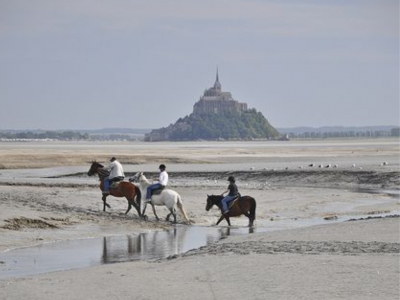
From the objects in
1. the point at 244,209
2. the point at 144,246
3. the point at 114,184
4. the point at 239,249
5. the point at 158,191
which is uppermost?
the point at 114,184

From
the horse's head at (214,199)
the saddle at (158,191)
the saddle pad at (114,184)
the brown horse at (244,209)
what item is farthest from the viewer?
the saddle pad at (114,184)

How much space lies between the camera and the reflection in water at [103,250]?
52.9 ft

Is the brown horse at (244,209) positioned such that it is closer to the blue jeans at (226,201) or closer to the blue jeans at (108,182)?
the blue jeans at (226,201)

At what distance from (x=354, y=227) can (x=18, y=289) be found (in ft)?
35.6

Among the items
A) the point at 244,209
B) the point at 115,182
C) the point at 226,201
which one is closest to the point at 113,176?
the point at 115,182

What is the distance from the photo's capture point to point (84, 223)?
23.3 meters

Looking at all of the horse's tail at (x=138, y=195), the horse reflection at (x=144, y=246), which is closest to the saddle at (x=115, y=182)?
the horse's tail at (x=138, y=195)

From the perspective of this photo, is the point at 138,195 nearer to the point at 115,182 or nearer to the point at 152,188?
the point at 152,188

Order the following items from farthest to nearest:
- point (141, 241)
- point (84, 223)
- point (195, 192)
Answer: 1. point (195, 192)
2. point (84, 223)
3. point (141, 241)

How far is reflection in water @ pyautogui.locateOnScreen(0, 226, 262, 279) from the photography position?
16.1 metres

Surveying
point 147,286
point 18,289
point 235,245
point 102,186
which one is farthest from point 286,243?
point 102,186

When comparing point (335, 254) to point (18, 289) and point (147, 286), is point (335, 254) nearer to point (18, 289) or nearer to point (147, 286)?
point (147, 286)

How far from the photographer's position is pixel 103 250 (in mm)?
18656

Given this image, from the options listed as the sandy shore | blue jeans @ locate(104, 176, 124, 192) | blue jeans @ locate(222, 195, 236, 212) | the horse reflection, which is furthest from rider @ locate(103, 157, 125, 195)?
the horse reflection
